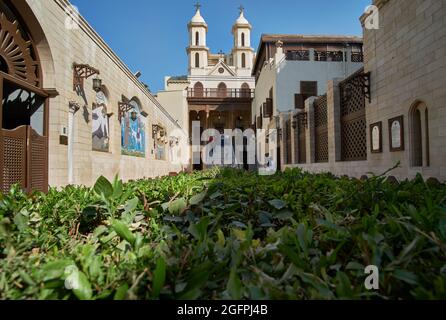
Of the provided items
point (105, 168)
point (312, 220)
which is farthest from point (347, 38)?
point (312, 220)

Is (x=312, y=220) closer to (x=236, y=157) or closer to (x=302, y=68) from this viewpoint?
(x=302, y=68)

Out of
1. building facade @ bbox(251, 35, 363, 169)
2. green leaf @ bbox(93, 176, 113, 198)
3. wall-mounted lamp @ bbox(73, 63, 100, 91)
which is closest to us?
green leaf @ bbox(93, 176, 113, 198)

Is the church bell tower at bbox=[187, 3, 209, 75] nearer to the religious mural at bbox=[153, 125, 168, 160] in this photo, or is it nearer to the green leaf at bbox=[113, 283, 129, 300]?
the religious mural at bbox=[153, 125, 168, 160]

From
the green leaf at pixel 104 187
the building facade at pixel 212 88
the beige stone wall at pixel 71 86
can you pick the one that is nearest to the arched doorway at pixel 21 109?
the beige stone wall at pixel 71 86

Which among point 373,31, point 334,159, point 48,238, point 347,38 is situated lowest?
point 48,238

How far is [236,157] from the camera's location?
27.8 metres

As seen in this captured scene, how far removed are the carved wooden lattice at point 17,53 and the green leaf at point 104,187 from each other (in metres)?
4.95

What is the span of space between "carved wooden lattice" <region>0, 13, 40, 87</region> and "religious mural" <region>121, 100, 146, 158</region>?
14.3ft

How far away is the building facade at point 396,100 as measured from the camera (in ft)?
17.8

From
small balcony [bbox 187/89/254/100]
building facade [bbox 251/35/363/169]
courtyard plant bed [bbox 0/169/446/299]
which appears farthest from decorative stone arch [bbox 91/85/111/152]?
small balcony [bbox 187/89/254/100]

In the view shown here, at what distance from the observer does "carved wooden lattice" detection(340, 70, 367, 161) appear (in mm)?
8352

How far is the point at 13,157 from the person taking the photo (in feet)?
17.5
